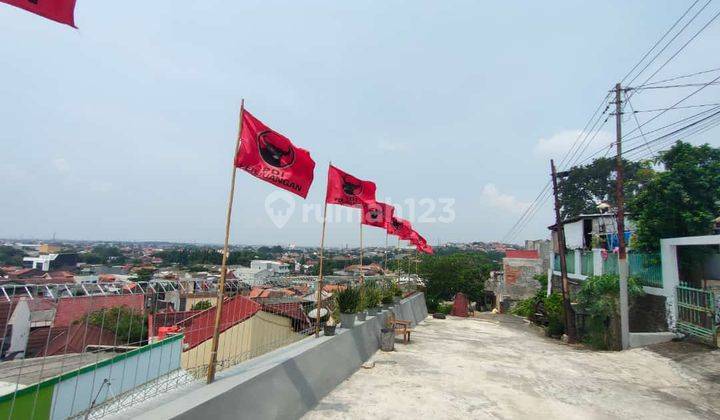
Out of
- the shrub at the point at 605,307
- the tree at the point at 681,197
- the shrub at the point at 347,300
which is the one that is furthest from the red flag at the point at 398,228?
the tree at the point at 681,197

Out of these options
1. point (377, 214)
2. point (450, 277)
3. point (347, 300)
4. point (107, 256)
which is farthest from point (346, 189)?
point (450, 277)

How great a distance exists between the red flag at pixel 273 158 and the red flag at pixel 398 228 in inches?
256

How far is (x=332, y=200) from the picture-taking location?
7.17m

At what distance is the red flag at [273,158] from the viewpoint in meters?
4.03

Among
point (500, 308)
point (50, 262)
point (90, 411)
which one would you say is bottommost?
point (500, 308)

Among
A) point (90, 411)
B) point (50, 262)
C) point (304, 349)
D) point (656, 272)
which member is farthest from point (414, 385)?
point (656, 272)

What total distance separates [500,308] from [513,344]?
68.8ft

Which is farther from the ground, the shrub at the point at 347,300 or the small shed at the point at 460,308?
the shrub at the point at 347,300

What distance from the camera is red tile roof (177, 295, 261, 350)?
527 cm

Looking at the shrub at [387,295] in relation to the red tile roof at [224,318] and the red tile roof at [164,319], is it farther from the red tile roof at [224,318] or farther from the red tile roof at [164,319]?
the red tile roof at [164,319]

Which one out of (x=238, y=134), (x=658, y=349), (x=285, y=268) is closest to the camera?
(x=238, y=134)

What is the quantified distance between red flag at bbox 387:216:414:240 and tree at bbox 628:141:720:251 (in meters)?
6.80

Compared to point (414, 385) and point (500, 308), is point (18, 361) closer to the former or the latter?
point (414, 385)

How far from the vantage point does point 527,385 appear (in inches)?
248
